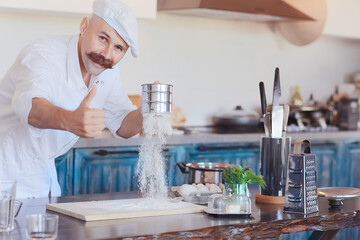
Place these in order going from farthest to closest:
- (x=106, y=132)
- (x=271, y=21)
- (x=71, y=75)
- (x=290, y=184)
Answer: (x=271, y=21)
(x=106, y=132)
(x=71, y=75)
(x=290, y=184)

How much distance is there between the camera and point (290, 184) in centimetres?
229

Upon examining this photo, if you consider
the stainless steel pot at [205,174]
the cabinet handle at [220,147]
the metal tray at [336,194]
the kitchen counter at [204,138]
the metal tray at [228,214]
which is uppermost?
the kitchen counter at [204,138]

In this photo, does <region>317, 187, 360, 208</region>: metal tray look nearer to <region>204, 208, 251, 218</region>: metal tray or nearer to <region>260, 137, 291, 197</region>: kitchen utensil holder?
<region>260, 137, 291, 197</region>: kitchen utensil holder

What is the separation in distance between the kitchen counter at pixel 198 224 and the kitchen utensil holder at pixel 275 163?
90 millimetres

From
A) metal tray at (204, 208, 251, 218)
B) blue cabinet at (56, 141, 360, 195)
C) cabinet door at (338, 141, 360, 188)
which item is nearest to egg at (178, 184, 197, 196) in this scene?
metal tray at (204, 208, 251, 218)

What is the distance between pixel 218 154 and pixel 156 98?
2145 mm

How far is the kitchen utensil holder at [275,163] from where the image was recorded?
8.05 ft

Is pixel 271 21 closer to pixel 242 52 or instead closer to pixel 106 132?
pixel 242 52

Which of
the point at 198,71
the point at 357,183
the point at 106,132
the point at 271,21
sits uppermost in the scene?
the point at 271,21

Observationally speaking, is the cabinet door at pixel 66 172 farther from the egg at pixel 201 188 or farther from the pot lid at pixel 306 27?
the pot lid at pixel 306 27

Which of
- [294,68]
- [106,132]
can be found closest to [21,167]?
[106,132]

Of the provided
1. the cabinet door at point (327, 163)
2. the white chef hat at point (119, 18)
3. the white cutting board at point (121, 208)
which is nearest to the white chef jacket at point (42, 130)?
the white chef hat at point (119, 18)

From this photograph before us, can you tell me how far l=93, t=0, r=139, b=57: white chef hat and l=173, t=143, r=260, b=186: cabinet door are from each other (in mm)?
1749

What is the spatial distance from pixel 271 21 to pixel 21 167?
3.20 metres
